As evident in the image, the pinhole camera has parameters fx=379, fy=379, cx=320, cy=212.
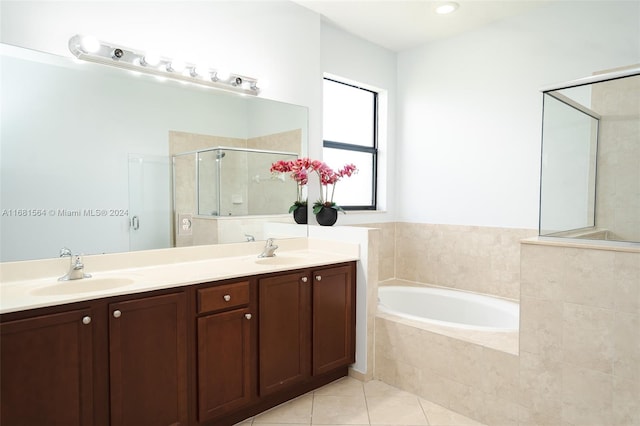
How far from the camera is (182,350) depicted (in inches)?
70.5

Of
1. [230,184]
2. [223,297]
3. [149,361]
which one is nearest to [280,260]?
[230,184]

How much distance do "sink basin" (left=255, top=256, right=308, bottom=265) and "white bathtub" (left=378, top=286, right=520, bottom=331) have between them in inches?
28.0

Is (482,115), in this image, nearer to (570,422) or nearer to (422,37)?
(422,37)

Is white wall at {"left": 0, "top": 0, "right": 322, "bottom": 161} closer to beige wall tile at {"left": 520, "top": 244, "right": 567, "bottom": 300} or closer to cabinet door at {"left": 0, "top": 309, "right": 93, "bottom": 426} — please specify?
cabinet door at {"left": 0, "top": 309, "right": 93, "bottom": 426}

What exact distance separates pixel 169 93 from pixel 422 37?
2.46 m

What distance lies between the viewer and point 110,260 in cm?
202

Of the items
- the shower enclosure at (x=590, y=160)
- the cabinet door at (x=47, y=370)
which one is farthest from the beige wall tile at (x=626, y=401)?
the cabinet door at (x=47, y=370)

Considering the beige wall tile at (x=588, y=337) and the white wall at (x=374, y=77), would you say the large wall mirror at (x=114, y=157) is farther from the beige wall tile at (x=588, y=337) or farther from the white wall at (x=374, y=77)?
the beige wall tile at (x=588, y=337)

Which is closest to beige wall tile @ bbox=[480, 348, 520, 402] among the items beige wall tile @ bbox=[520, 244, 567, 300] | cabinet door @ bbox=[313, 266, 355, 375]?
beige wall tile @ bbox=[520, 244, 567, 300]

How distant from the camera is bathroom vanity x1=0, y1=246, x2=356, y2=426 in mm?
1414

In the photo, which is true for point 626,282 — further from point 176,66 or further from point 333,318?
point 176,66

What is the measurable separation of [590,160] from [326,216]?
170 cm

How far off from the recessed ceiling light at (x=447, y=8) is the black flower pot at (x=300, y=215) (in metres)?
1.89

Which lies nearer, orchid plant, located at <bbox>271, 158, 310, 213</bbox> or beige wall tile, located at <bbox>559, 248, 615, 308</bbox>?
beige wall tile, located at <bbox>559, 248, 615, 308</bbox>
